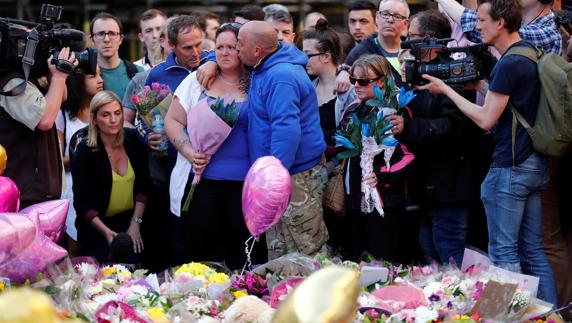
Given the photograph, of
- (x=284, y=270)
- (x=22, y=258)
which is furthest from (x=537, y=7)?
(x=22, y=258)

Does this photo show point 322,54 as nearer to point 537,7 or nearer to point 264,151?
point 264,151

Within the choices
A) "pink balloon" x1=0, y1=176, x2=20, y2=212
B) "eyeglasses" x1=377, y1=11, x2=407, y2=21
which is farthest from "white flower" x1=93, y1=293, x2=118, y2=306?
"eyeglasses" x1=377, y1=11, x2=407, y2=21

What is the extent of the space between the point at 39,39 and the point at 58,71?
0.22 metres

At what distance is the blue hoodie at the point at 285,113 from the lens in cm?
534

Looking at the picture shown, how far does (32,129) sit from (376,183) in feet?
6.68

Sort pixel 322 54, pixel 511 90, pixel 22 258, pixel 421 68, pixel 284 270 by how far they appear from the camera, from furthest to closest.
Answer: pixel 322 54
pixel 421 68
pixel 511 90
pixel 284 270
pixel 22 258

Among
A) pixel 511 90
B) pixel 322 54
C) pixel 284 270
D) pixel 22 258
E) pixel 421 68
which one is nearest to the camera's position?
pixel 22 258

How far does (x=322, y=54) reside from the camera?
630 cm

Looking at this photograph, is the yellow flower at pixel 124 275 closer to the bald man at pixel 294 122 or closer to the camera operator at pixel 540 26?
the bald man at pixel 294 122

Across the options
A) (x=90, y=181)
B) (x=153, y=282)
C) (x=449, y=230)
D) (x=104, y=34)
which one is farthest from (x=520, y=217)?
(x=104, y=34)

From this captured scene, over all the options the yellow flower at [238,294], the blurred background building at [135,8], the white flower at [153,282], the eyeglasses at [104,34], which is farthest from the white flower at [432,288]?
the blurred background building at [135,8]

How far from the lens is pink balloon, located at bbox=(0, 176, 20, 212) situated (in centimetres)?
425

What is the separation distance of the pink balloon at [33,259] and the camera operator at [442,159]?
7.17ft

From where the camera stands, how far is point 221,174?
5.63 metres
